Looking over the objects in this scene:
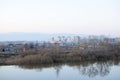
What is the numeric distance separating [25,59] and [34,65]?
79 centimetres

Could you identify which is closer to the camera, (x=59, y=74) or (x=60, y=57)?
(x=59, y=74)

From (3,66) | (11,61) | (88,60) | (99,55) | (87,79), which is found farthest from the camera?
(99,55)

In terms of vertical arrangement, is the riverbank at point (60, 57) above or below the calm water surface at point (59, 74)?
above

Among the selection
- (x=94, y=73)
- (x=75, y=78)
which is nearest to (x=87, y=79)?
(x=75, y=78)

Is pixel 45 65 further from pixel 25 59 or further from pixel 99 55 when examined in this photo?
pixel 99 55

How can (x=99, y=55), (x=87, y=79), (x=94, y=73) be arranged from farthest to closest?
(x=99, y=55) < (x=94, y=73) < (x=87, y=79)

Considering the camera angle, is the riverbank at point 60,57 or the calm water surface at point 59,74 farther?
the riverbank at point 60,57

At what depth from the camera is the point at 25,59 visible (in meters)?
12.3

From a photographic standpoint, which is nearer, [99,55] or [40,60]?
[40,60]

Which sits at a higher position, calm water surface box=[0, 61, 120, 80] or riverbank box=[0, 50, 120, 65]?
riverbank box=[0, 50, 120, 65]

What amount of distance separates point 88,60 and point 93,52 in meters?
1.18

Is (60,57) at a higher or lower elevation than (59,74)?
higher

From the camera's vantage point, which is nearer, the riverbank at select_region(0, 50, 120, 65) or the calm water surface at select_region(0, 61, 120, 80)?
the calm water surface at select_region(0, 61, 120, 80)

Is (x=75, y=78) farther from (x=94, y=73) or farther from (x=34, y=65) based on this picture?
(x=34, y=65)
